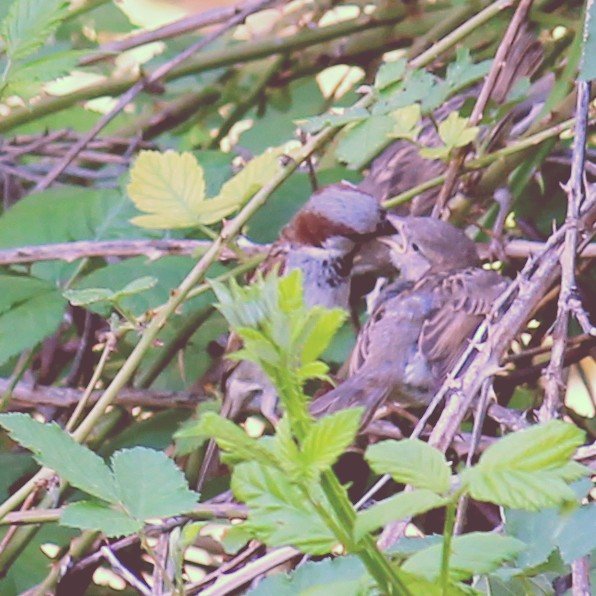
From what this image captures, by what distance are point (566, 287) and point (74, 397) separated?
700mm

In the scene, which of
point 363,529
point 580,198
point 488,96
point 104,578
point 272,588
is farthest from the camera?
point 104,578

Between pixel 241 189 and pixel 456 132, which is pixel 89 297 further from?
pixel 456 132

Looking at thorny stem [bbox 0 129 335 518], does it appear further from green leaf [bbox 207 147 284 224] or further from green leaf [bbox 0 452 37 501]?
green leaf [bbox 0 452 37 501]

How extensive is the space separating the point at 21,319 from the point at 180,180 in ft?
0.96

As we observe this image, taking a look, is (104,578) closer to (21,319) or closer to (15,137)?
(21,319)

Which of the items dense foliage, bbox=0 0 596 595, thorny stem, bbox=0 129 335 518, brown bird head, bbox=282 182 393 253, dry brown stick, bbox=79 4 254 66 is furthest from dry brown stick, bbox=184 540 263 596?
dry brown stick, bbox=79 4 254 66

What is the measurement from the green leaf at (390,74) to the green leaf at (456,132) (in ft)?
0.28

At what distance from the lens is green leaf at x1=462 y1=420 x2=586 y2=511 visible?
52 centimetres

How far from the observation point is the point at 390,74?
121cm

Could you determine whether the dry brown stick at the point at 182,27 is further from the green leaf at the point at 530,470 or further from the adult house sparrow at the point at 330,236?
the green leaf at the point at 530,470

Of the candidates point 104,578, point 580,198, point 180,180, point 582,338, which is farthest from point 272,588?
point 104,578

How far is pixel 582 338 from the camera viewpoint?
1237mm

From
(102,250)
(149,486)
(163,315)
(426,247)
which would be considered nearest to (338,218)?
(426,247)

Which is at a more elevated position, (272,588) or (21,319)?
(272,588)
